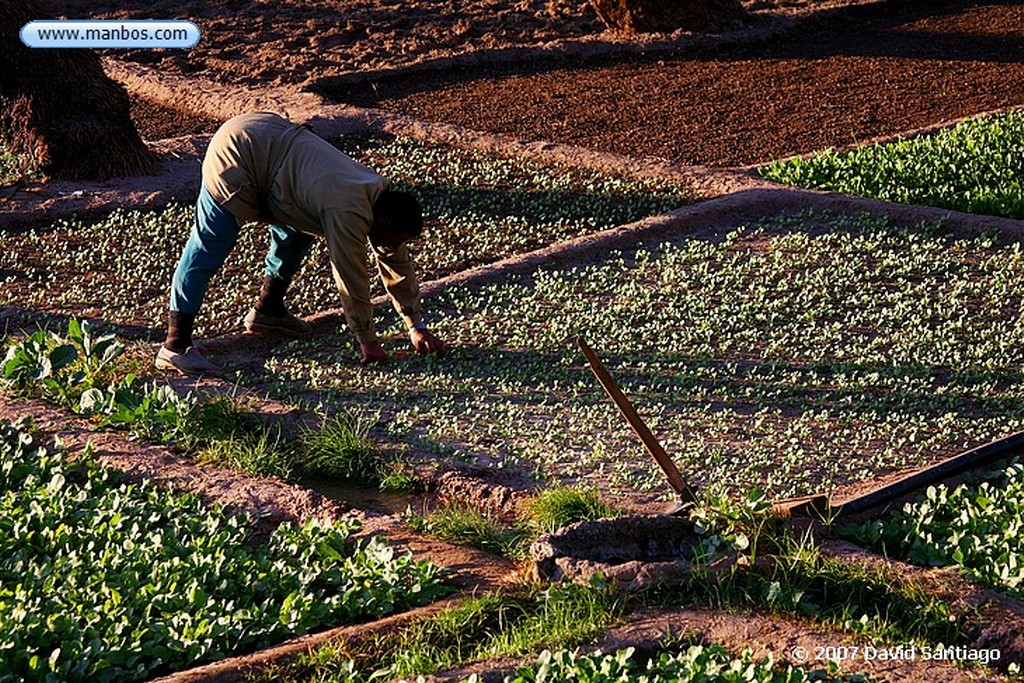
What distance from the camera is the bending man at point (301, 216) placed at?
6680mm

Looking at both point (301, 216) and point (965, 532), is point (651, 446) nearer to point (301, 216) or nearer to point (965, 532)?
point (965, 532)

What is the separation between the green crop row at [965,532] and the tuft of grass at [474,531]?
1159mm

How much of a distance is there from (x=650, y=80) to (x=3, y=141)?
5.11 meters

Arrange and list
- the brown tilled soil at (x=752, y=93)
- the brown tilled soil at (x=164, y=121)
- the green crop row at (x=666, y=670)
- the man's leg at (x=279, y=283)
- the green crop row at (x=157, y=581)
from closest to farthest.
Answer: the green crop row at (x=666, y=670), the green crop row at (x=157, y=581), the man's leg at (x=279, y=283), the brown tilled soil at (x=752, y=93), the brown tilled soil at (x=164, y=121)

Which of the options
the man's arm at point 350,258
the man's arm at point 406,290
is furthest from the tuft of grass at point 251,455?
the man's arm at point 406,290

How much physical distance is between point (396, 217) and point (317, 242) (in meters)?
2.36

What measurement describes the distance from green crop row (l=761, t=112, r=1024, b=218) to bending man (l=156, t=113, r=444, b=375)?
3378 millimetres

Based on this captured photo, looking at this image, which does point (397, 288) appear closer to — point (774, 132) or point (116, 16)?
point (774, 132)

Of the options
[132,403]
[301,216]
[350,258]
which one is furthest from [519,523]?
[301,216]

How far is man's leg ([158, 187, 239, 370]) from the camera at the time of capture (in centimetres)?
705

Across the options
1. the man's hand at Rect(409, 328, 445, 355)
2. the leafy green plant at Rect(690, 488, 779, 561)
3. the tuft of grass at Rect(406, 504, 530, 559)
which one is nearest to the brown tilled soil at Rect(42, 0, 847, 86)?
the man's hand at Rect(409, 328, 445, 355)

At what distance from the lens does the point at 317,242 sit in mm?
8953

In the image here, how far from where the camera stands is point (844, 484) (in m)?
5.77

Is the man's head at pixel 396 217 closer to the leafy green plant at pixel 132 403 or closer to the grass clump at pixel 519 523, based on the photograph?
the leafy green plant at pixel 132 403
